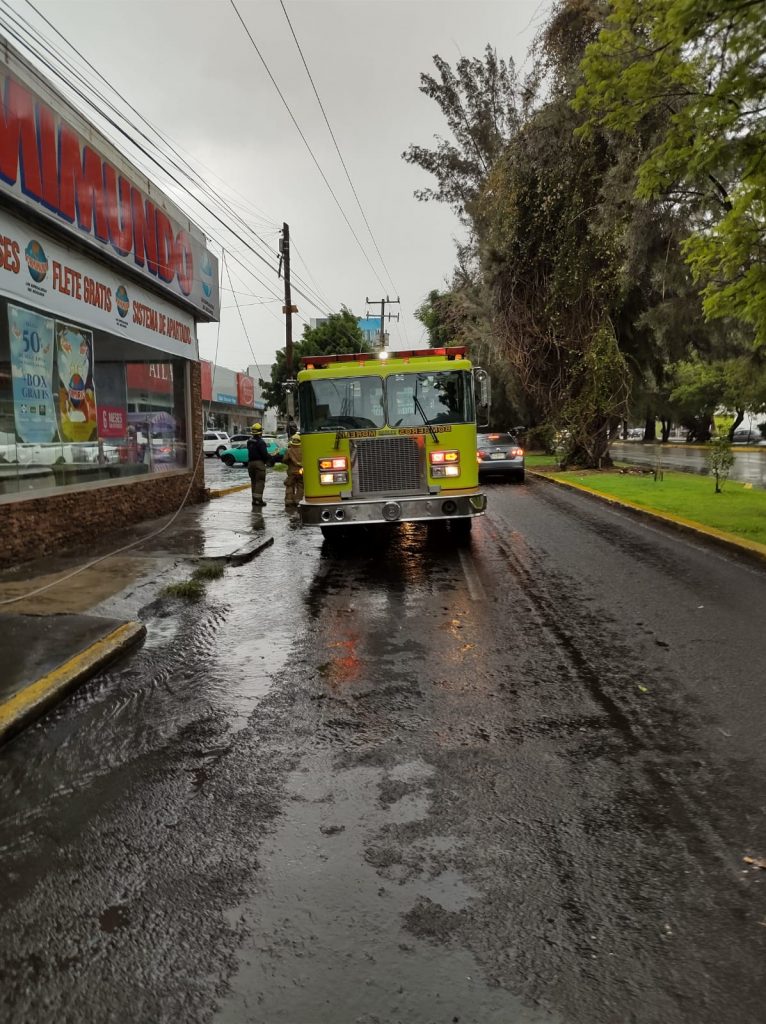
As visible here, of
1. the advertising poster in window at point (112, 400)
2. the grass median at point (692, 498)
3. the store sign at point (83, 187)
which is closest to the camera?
the store sign at point (83, 187)

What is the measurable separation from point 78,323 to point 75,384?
0.92 meters

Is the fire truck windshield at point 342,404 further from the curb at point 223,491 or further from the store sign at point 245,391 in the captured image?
the store sign at point 245,391

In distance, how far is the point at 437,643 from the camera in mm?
6297

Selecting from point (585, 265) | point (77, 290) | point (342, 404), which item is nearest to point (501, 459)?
point (585, 265)

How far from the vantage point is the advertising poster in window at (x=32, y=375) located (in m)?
10.1

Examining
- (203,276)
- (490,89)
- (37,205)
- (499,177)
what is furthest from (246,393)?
(37,205)

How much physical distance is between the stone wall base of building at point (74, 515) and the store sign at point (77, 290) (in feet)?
8.56

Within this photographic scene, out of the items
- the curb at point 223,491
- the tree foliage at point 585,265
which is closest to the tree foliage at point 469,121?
the tree foliage at point 585,265

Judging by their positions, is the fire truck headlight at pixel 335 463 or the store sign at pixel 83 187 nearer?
the store sign at pixel 83 187

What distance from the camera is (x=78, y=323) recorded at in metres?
11.6

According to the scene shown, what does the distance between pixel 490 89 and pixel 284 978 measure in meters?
40.0

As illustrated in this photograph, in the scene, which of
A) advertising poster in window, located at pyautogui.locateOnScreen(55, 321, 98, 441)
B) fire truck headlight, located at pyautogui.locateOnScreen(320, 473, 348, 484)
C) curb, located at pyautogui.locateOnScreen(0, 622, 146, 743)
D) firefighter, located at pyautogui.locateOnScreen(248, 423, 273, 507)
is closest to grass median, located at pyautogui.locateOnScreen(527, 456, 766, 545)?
fire truck headlight, located at pyautogui.locateOnScreen(320, 473, 348, 484)

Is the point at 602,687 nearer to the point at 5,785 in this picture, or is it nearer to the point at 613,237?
the point at 5,785

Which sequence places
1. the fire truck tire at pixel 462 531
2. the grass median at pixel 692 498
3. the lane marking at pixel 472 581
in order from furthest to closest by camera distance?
1. the grass median at pixel 692 498
2. the fire truck tire at pixel 462 531
3. the lane marking at pixel 472 581
